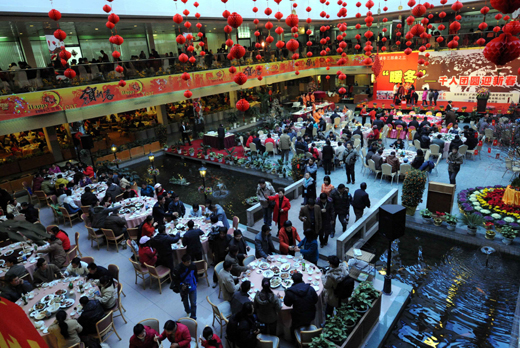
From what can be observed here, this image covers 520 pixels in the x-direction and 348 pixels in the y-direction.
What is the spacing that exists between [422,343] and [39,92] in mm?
15840

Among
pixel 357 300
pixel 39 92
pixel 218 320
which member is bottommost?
pixel 218 320

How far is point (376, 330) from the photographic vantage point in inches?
226

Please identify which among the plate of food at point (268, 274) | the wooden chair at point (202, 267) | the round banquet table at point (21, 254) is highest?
the plate of food at point (268, 274)

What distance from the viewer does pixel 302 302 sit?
5.04m

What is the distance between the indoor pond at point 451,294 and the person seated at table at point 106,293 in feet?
16.2

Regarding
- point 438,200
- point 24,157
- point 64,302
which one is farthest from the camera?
point 24,157

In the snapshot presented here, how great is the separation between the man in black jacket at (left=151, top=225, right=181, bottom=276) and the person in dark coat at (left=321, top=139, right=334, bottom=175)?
7.37m

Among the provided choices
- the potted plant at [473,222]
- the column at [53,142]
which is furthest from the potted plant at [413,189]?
the column at [53,142]

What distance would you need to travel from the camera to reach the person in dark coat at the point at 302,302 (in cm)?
506

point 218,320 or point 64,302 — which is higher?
point 64,302

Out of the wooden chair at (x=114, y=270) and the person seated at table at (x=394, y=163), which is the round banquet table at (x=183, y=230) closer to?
the wooden chair at (x=114, y=270)

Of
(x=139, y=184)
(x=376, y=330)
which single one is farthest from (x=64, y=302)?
(x=139, y=184)

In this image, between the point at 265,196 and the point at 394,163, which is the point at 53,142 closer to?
the point at 265,196

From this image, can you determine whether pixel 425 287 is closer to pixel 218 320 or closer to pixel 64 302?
pixel 218 320
